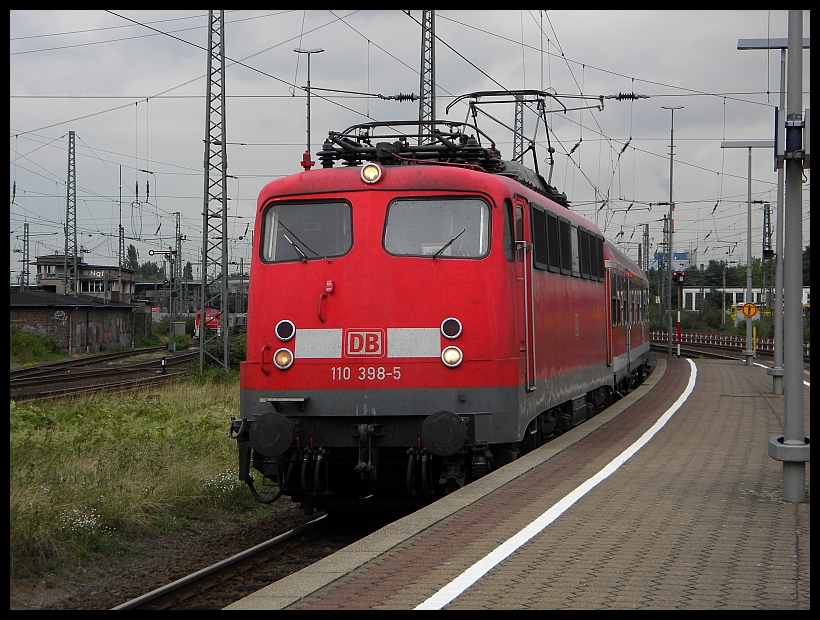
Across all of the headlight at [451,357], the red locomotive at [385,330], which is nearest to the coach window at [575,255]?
the red locomotive at [385,330]

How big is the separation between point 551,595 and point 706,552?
63.5 inches

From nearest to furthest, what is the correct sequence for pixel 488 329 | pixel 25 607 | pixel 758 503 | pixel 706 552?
1. pixel 706 552
2. pixel 25 607
3. pixel 758 503
4. pixel 488 329

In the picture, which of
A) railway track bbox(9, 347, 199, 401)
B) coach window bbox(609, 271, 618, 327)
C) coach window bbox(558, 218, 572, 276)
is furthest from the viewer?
railway track bbox(9, 347, 199, 401)

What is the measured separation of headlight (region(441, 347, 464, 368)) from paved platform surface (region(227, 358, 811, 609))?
1.16 meters

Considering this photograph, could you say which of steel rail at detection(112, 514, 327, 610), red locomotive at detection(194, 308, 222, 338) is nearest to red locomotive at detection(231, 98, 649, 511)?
steel rail at detection(112, 514, 327, 610)

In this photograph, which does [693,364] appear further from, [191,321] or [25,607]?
[191,321]

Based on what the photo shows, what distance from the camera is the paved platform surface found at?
18.8ft

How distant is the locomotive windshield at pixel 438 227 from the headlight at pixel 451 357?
0.94 m

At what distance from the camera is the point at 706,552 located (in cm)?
683

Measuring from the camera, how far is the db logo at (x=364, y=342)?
9.36m

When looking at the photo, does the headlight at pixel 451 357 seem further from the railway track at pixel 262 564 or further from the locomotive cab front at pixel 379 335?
the railway track at pixel 262 564

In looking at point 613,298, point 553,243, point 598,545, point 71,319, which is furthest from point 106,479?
point 71,319

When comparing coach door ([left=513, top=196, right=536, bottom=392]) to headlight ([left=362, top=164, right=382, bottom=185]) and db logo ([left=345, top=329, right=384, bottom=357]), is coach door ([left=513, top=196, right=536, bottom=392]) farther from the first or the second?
db logo ([left=345, top=329, right=384, bottom=357])
